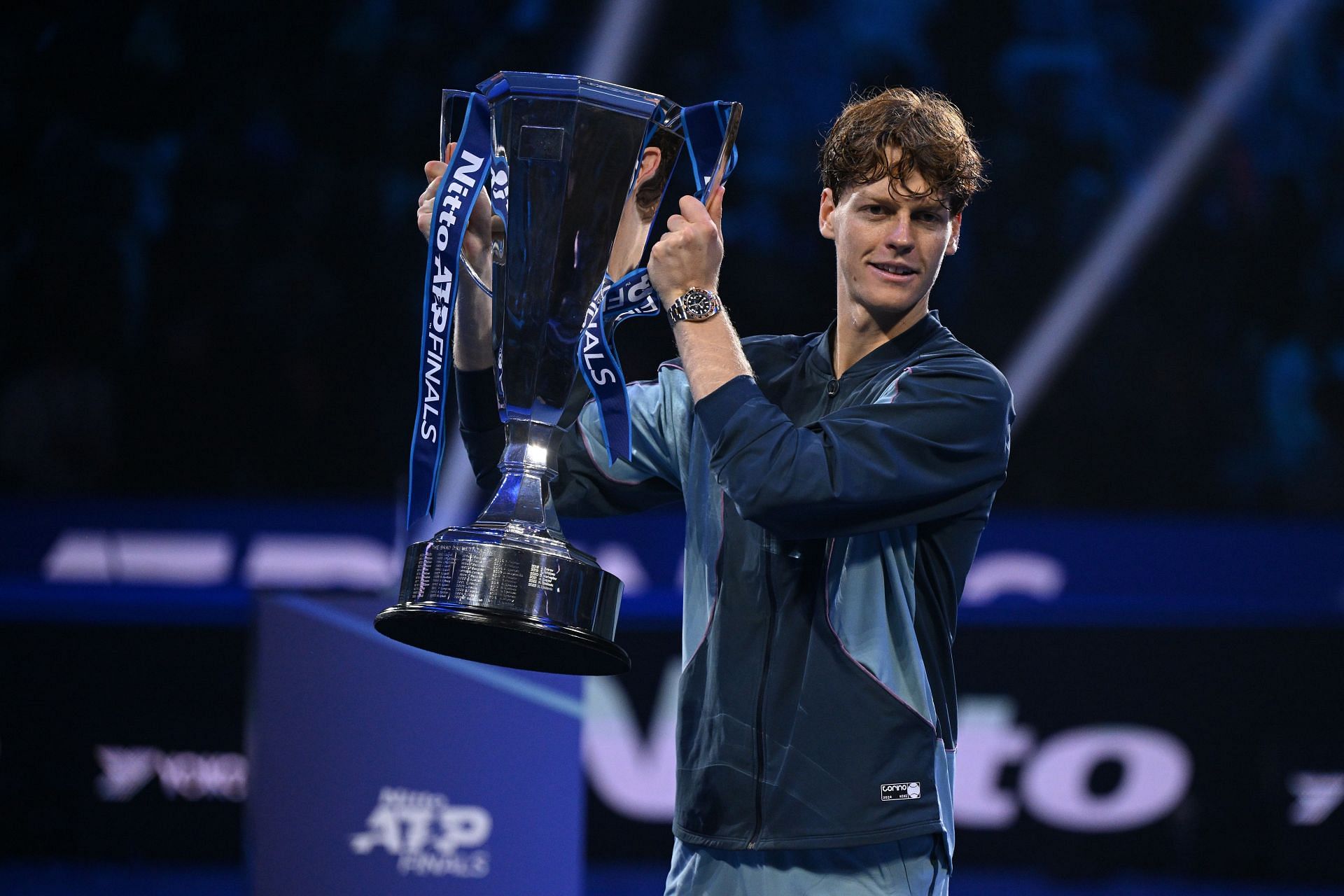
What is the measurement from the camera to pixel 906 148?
163cm

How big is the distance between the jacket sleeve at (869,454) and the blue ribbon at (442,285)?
1.05 feet

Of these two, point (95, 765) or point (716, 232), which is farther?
point (95, 765)

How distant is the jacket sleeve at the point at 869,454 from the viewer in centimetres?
148

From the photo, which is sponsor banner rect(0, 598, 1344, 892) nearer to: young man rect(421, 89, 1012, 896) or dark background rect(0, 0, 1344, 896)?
dark background rect(0, 0, 1344, 896)

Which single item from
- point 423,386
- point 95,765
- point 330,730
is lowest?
point 95,765

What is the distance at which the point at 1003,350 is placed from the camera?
6.37 meters

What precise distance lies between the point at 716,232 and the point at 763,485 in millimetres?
309

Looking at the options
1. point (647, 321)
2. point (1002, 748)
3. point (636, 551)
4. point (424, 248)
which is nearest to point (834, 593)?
point (1002, 748)

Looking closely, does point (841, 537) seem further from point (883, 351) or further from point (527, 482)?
point (527, 482)

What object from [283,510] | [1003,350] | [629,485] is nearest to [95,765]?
[283,510]

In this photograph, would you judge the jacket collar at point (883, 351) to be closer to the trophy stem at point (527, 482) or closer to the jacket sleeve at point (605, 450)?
the jacket sleeve at point (605, 450)

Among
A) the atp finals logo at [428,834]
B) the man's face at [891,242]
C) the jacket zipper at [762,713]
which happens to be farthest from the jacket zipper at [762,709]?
the atp finals logo at [428,834]

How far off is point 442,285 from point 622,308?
0.21 metres

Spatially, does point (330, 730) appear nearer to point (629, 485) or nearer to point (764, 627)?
point (629, 485)
